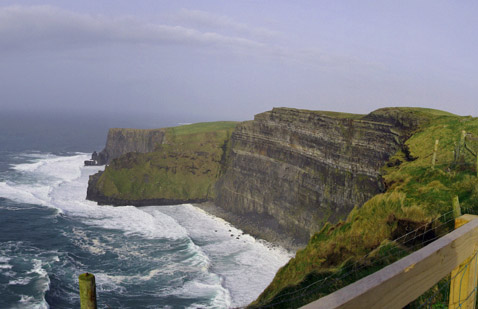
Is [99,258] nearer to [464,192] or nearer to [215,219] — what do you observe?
[215,219]

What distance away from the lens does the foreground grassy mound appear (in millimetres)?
14453

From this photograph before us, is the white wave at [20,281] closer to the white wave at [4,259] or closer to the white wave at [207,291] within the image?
the white wave at [4,259]

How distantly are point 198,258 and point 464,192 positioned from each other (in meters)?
35.9

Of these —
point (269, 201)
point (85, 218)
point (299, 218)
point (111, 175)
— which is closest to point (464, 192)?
point (299, 218)

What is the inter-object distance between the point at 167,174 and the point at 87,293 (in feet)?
271

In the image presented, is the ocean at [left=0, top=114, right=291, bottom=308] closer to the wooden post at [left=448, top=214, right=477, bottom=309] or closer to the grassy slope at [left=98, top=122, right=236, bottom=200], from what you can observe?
the grassy slope at [left=98, top=122, right=236, bottom=200]

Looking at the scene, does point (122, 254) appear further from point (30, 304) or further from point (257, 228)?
point (257, 228)

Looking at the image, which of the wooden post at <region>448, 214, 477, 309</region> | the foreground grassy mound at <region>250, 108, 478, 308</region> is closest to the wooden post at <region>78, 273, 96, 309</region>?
the wooden post at <region>448, 214, 477, 309</region>

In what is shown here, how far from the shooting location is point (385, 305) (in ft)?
9.79

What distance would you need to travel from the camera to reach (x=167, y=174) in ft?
278

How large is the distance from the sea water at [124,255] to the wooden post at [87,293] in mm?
34910

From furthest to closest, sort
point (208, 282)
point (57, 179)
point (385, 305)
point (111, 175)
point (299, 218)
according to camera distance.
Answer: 1. point (57, 179)
2. point (111, 175)
3. point (299, 218)
4. point (208, 282)
5. point (385, 305)

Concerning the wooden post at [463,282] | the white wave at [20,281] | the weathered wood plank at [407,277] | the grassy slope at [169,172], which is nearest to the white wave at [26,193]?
the grassy slope at [169,172]

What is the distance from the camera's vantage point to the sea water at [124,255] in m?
37.4
